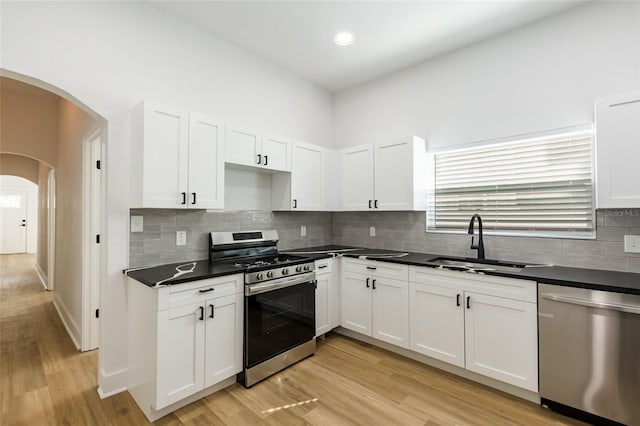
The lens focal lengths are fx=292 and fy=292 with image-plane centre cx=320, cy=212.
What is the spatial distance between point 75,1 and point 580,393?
4375 mm

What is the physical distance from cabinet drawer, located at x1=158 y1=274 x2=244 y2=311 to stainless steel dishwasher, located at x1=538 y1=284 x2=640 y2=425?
7.35ft

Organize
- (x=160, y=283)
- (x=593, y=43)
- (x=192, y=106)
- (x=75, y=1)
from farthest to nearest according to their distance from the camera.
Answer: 1. (x=192, y=106)
2. (x=593, y=43)
3. (x=75, y=1)
4. (x=160, y=283)

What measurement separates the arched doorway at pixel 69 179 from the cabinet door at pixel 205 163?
0.71m

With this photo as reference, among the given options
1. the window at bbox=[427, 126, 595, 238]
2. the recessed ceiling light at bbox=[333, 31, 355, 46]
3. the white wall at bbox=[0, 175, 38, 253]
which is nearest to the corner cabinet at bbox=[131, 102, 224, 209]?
the recessed ceiling light at bbox=[333, 31, 355, 46]

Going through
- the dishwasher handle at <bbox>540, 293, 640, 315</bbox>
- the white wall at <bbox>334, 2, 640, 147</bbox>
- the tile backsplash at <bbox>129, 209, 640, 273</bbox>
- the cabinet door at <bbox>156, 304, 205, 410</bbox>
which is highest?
the white wall at <bbox>334, 2, 640, 147</bbox>

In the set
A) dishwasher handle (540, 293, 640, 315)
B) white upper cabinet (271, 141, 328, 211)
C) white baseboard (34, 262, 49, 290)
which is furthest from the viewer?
white baseboard (34, 262, 49, 290)

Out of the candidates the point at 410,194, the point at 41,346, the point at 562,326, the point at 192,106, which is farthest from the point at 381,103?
the point at 41,346

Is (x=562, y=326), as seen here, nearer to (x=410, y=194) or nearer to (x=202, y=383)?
(x=410, y=194)

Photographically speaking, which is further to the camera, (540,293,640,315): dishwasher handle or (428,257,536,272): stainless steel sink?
(428,257,536,272): stainless steel sink

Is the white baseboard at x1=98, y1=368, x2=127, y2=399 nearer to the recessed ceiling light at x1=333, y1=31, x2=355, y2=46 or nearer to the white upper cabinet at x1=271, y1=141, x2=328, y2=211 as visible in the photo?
the white upper cabinet at x1=271, y1=141, x2=328, y2=211

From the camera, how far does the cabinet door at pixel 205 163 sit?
2.41 metres

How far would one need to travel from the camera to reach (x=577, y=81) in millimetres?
2396

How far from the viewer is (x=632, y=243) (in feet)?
7.11

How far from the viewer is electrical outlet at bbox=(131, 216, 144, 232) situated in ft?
7.74
